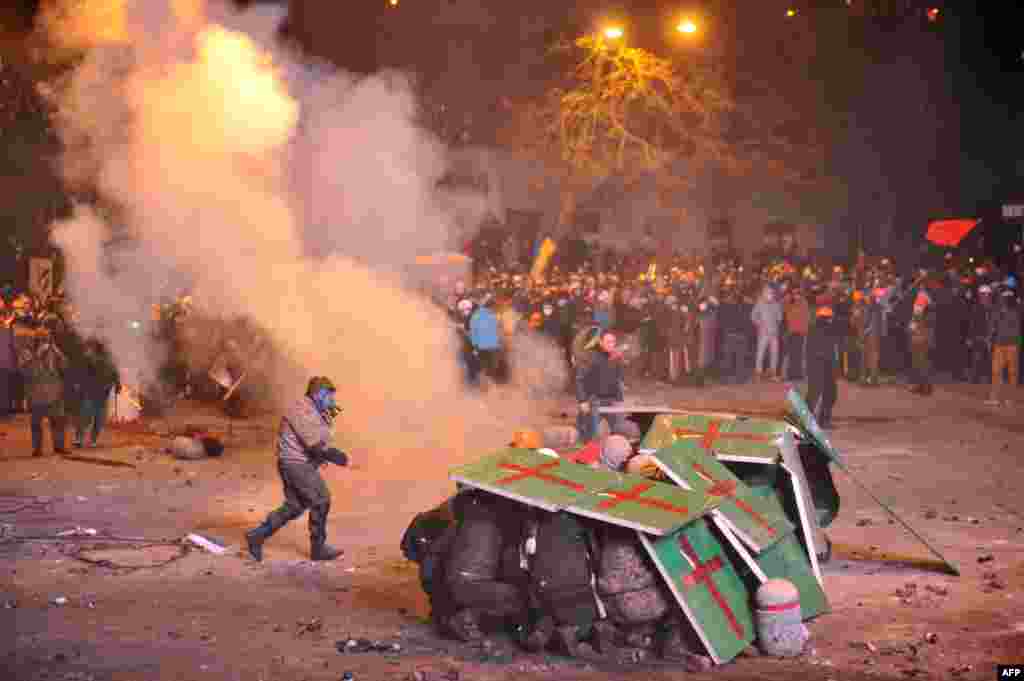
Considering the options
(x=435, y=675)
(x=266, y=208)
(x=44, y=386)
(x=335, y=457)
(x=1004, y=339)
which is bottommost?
(x=435, y=675)

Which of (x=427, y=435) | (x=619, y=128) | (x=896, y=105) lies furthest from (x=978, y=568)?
(x=896, y=105)

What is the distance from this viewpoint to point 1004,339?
734 inches

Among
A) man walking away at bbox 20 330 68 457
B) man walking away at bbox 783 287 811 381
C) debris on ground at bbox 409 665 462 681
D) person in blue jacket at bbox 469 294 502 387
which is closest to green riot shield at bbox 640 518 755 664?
debris on ground at bbox 409 665 462 681

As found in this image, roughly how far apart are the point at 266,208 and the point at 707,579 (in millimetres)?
9814

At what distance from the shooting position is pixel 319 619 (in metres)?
8.06

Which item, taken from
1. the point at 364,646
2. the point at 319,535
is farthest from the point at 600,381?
the point at 364,646

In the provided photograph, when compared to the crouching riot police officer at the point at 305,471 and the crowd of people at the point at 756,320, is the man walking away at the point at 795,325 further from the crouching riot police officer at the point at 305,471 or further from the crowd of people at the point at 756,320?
the crouching riot police officer at the point at 305,471

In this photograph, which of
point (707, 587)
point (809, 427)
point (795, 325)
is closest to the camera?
point (707, 587)

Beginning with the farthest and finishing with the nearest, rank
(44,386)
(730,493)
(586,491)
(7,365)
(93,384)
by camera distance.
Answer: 1. (7,365)
2. (93,384)
3. (44,386)
4. (730,493)
5. (586,491)

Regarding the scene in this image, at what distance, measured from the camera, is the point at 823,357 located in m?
16.0

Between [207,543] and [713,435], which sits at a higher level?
[713,435]

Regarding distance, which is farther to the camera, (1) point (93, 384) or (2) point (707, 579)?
(1) point (93, 384)

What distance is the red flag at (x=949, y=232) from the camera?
2762 centimetres

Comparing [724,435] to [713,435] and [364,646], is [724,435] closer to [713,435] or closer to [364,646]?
[713,435]
